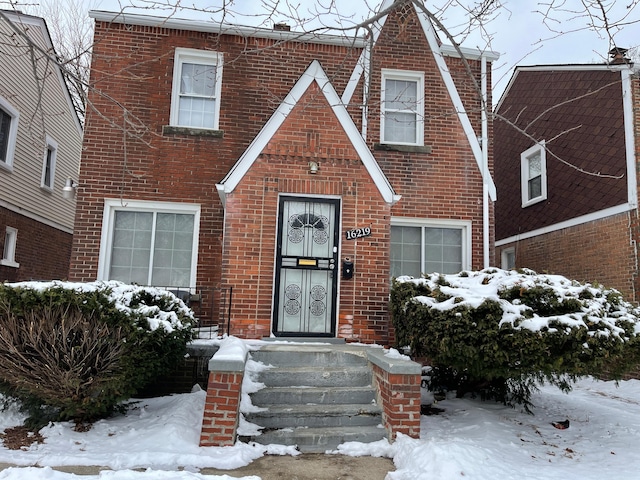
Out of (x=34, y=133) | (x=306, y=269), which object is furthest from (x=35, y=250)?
(x=306, y=269)

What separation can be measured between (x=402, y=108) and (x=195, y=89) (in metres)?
4.05

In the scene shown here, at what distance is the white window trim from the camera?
28.5 ft

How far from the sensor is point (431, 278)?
6.07 metres

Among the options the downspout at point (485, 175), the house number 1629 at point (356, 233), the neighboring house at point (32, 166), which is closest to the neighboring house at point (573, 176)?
the downspout at point (485, 175)

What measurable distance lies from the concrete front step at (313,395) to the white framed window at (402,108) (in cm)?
522

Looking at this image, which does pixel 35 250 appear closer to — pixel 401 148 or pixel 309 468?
pixel 401 148

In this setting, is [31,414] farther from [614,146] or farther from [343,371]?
[614,146]

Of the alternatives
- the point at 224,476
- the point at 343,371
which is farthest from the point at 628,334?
the point at 224,476

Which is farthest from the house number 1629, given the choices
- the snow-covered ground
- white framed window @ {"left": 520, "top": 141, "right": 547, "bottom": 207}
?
white framed window @ {"left": 520, "top": 141, "right": 547, "bottom": 207}

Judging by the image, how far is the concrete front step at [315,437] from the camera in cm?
459

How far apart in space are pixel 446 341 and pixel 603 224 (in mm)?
7164

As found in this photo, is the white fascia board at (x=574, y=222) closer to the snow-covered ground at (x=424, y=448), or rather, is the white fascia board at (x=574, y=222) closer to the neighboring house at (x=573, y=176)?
the neighboring house at (x=573, y=176)

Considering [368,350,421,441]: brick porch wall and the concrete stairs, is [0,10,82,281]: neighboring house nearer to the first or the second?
the concrete stairs

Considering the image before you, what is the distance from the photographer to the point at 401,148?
8.84 meters
